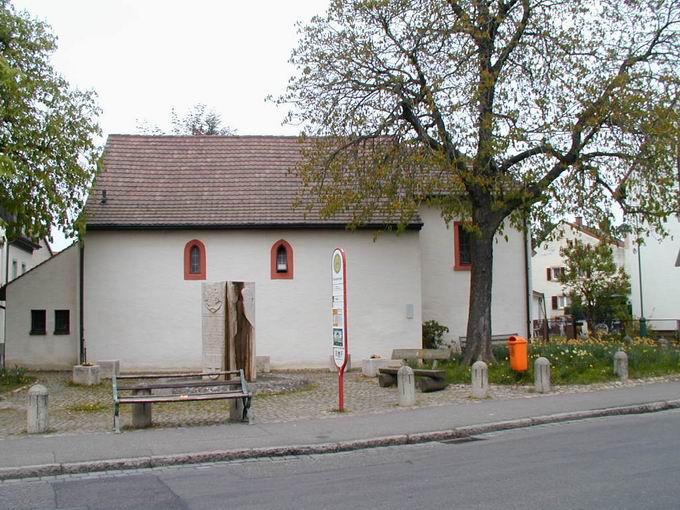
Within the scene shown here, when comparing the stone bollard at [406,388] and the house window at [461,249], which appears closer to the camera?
the stone bollard at [406,388]

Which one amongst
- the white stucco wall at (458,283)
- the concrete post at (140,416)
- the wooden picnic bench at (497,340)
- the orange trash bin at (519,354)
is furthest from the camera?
the white stucco wall at (458,283)

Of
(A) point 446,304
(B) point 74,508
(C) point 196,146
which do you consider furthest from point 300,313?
(B) point 74,508

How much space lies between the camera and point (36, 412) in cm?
1255

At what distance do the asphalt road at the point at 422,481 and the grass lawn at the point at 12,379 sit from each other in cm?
1072

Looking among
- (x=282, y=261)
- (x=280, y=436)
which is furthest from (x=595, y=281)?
(x=280, y=436)

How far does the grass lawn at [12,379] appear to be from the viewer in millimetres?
19278

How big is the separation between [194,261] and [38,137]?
7.05 meters

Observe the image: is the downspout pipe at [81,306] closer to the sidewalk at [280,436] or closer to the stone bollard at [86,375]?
the stone bollard at [86,375]

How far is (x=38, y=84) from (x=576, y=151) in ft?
43.9

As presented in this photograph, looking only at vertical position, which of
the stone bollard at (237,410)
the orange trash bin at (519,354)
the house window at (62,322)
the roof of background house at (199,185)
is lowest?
the stone bollard at (237,410)

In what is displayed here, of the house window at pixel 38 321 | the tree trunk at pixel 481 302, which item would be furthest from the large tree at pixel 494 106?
the house window at pixel 38 321

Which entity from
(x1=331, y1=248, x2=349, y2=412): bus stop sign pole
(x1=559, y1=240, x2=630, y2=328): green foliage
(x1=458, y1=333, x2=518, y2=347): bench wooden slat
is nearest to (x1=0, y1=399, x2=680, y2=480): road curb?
(x1=331, y1=248, x2=349, y2=412): bus stop sign pole

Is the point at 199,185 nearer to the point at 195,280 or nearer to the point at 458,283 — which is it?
the point at 195,280

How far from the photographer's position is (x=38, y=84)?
1886cm
